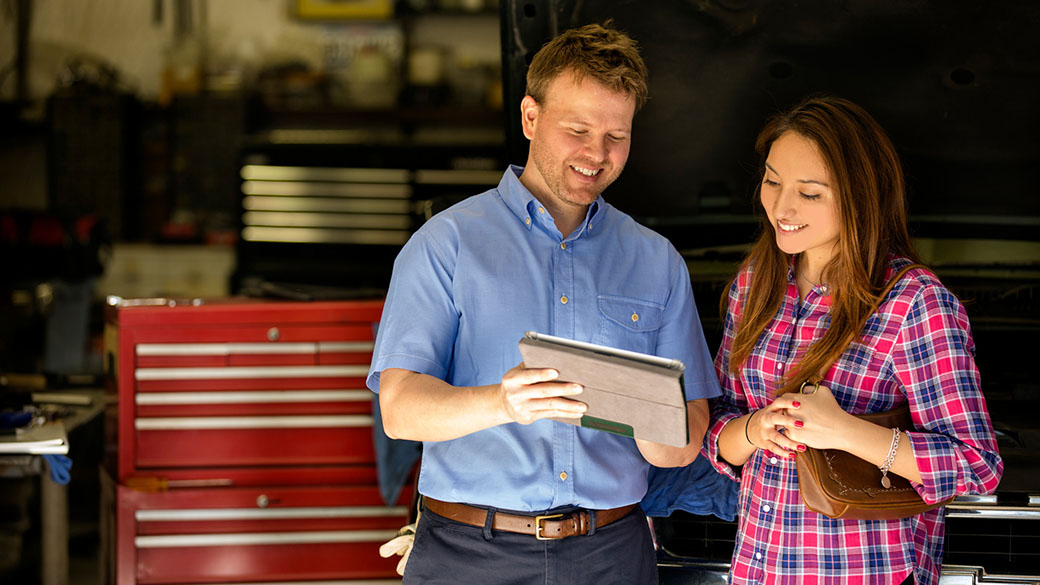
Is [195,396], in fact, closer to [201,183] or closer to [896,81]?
[896,81]

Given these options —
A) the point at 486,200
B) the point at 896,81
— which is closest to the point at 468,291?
the point at 486,200

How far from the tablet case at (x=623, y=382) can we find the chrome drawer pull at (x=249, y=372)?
1.52 metres

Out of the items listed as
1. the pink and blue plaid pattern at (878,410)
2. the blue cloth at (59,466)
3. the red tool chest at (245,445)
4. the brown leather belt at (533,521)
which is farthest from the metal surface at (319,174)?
the brown leather belt at (533,521)

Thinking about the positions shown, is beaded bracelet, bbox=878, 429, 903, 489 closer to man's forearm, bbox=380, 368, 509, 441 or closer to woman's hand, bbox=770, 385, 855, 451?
woman's hand, bbox=770, 385, 855, 451

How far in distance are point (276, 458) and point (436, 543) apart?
4.31 feet

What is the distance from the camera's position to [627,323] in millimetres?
1579

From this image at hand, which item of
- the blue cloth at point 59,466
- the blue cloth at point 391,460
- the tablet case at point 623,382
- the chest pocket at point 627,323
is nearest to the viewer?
the tablet case at point 623,382

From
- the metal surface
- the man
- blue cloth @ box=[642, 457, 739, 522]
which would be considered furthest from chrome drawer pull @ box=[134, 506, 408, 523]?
the metal surface

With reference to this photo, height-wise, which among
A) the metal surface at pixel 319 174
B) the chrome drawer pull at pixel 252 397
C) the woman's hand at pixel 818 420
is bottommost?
the chrome drawer pull at pixel 252 397

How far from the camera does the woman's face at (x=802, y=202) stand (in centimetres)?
158

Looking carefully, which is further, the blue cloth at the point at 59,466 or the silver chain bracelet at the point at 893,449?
the blue cloth at the point at 59,466

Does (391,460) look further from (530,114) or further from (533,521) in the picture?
(530,114)

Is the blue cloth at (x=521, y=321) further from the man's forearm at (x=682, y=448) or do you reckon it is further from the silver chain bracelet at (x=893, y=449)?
the silver chain bracelet at (x=893, y=449)

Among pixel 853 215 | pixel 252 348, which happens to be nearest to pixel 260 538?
pixel 252 348
